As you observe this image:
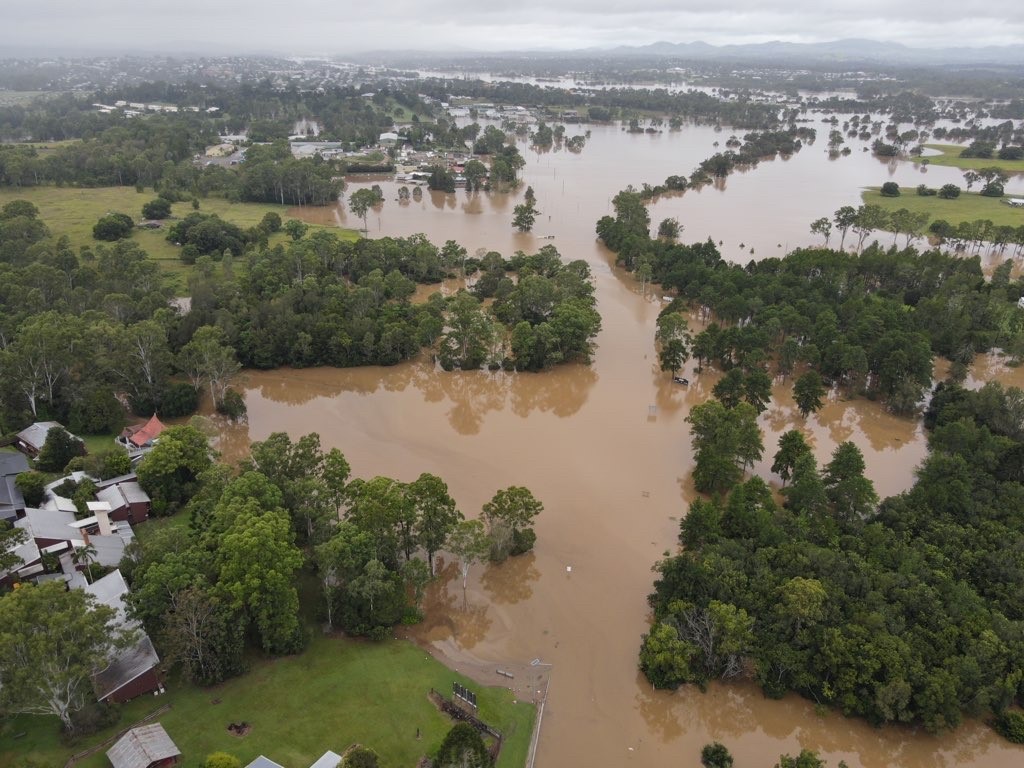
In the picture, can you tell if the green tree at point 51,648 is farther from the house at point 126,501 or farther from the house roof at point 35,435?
the house roof at point 35,435

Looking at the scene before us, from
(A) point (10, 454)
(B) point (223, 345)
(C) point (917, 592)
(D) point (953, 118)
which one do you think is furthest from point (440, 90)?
(C) point (917, 592)

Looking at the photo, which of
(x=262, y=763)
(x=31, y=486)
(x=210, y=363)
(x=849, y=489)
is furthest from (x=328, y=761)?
(x=210, y=363)

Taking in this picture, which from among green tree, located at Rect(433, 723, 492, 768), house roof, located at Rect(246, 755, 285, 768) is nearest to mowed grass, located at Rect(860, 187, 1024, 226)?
green tree, located at Rect(433, 723, 492, 768)

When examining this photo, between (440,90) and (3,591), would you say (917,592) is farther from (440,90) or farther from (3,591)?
(440,90)

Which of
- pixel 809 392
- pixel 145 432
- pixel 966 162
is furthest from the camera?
pixel 966 162

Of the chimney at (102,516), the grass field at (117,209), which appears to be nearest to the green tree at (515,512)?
the chimney at (102,516)

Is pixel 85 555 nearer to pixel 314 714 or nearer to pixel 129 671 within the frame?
pixel 129 671
